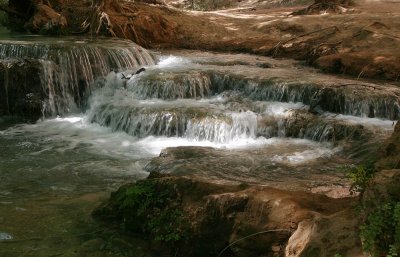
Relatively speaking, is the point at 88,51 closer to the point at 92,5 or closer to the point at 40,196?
the point at 92,5

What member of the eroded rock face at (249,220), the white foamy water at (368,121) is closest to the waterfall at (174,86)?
the white foamy water at (368,121)

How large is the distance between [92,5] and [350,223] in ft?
49.4

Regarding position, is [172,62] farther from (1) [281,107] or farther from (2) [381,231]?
(2) [381,231]

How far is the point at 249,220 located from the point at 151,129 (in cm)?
588

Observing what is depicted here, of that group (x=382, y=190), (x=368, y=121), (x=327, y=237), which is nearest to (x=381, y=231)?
(x=382, y=190)

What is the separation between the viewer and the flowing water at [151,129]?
19.6 feet

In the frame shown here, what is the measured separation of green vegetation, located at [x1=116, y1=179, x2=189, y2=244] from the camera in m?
4.61

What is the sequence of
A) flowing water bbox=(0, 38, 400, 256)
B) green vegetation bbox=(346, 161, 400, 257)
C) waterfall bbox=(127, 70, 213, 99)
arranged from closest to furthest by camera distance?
1. green vegetation bbox=(346, 161, 400, 257)
2. flowing water bbox=(0, 38, 400, 256)
3. waterfall bbox=(127, 70, 213, 99)

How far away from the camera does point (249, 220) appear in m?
4.24

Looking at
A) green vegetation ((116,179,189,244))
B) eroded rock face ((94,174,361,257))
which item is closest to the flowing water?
green vegetation ((116,179,189,244))

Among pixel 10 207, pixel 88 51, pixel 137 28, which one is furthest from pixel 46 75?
pixel 10 207

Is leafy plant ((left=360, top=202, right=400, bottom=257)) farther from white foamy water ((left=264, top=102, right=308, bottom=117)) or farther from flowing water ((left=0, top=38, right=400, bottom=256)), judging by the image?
white foamy water ((left=264, top=102, right=308, bottom=117))

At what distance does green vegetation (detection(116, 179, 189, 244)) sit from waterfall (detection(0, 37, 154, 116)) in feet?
24.5

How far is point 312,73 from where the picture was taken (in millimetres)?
12484
